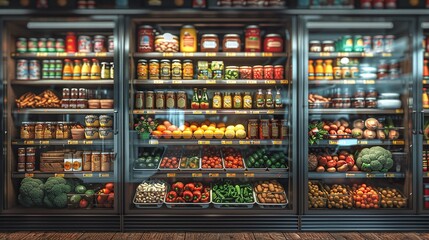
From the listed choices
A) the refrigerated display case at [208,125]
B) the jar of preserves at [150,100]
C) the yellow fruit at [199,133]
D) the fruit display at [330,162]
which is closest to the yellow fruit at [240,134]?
the refrigerated display case at [208,125]

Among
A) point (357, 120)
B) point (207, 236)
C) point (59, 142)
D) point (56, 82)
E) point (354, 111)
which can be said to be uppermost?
point (56, 82)

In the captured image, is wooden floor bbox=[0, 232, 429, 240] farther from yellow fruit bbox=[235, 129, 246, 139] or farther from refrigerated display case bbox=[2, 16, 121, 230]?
yellow fruit bbox=[235, 129, 246, 139]

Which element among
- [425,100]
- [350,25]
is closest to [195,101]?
[350,25]

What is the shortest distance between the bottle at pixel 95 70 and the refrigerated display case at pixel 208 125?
412 millimetres

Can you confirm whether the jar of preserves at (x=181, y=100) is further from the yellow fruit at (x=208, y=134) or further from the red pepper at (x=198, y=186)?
the red pepper at (x=198, y=186)

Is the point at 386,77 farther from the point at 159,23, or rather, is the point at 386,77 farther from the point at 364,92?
the point at 159,23

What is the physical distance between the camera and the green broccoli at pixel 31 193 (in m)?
4.34

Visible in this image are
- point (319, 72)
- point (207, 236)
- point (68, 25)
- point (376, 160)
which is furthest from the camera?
point (319, 72)

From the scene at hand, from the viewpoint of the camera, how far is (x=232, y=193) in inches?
174

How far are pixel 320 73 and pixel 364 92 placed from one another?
0.58 metres

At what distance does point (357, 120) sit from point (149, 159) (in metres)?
2.49

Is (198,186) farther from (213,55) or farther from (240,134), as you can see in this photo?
(213,55)

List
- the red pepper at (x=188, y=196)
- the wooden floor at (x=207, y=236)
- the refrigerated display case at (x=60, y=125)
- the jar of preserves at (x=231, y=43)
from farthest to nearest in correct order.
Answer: the jar of preserves at (x=231, y=43), the red pepper at (x=188, y=196), the refrigerated display case at (x=60, y=125), the wooden floor at (x=207, y=236)

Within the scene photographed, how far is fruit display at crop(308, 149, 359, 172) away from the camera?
443 centimetres
